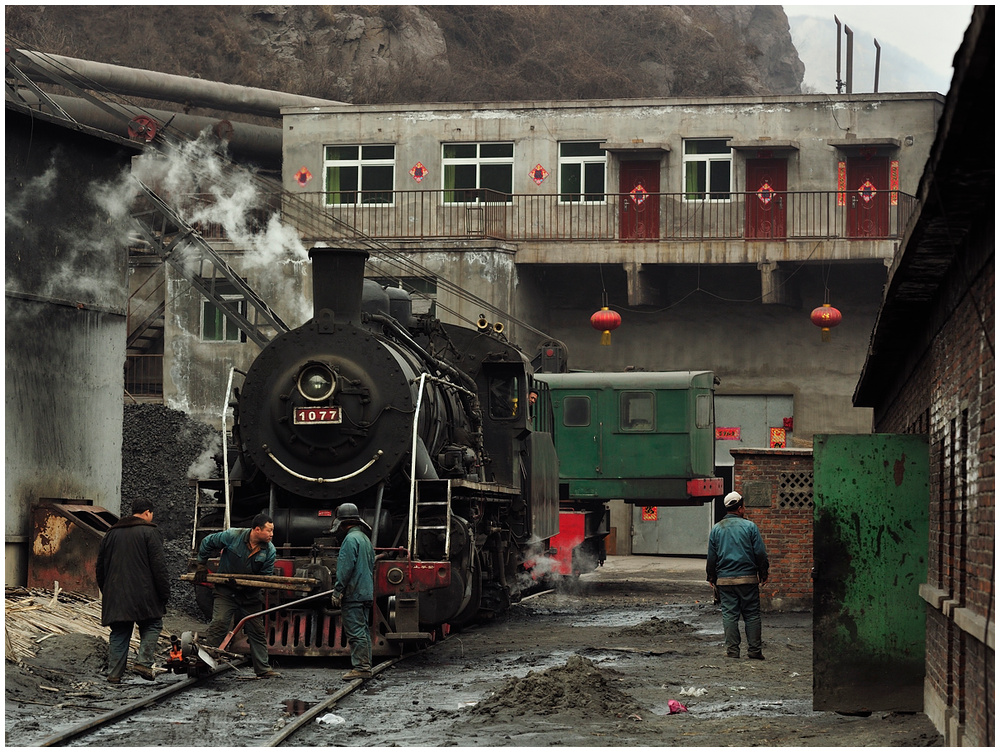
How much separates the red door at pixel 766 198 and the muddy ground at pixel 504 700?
1677 cm

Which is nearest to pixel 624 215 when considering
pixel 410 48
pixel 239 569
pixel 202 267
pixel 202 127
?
pixel 202 267

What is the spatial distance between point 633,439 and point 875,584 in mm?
13583

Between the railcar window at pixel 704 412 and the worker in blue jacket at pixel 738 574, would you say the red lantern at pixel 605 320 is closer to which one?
the railcar window at pixel 704 412

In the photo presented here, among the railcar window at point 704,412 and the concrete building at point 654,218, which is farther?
the concrete building at point 654,218

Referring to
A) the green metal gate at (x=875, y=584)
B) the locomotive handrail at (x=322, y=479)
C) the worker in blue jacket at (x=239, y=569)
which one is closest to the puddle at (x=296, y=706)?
the worker in blue jacket at (x=239, y=569)

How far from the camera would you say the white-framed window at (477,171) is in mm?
31469

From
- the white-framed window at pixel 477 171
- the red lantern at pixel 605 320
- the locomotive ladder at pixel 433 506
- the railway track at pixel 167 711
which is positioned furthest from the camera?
the white-framed window at pixel 477 171

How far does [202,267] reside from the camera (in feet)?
94.8

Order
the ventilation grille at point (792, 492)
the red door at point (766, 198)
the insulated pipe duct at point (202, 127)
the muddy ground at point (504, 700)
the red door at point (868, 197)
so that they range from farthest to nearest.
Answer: the insulated pipe duct at point (202, 127)
the red door at point (766, 198)
the red door at point (868, 197)
the ventilation grille at point (792, 492)
the muddy ground at point (504, 700)

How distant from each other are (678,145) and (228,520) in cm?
2043

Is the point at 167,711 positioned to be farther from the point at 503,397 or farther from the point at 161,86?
the point at 161,86

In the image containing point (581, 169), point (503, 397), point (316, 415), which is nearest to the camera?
point (316, 415)

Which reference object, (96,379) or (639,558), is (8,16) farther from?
(96,379)

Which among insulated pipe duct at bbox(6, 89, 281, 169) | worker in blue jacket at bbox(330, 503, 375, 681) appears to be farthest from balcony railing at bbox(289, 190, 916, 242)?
worker in blue jacket at bbox(330, 503, 375, 681)
